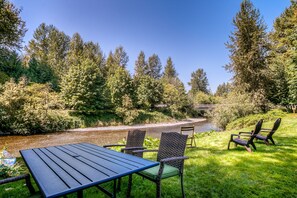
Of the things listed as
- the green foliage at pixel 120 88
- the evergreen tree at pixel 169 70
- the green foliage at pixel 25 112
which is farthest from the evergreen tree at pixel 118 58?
the green foliage at pixel 25 112

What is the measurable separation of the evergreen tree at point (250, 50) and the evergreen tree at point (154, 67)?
29.7 meters

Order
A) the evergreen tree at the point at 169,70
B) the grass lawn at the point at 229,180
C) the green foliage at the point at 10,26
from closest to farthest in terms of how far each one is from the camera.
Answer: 1. the grass lawn at the point at 229,180
2. the green foliage at the point at 10,26
3. the evergreen tree at the point at 169,70

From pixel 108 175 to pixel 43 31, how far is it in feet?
130

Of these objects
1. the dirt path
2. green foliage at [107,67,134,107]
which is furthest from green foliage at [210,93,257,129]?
green foliage at [107,67,134,107]

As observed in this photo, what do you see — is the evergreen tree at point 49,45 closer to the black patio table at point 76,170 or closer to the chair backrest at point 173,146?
the chair backrest at point 173,146

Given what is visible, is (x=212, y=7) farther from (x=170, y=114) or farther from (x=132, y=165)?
(x=170, y=114)

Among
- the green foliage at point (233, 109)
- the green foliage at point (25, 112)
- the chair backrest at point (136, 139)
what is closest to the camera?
the chair backrest at point (136, 139)

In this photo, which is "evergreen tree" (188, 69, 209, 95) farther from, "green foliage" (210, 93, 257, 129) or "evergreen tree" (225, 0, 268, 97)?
"green foliage" (210, 93, 257, 129)

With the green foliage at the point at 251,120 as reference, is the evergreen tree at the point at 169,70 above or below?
above

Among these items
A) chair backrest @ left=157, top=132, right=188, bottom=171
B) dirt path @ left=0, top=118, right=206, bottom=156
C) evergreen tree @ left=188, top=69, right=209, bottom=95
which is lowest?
dirt path @ left=0, top=118, right=206, bottom=156

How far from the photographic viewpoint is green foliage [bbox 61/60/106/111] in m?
19.1

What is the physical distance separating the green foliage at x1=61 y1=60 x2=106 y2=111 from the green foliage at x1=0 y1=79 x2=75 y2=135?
2773mm

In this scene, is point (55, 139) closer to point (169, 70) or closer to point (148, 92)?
point (148, 92)

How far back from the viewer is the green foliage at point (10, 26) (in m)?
8.86
